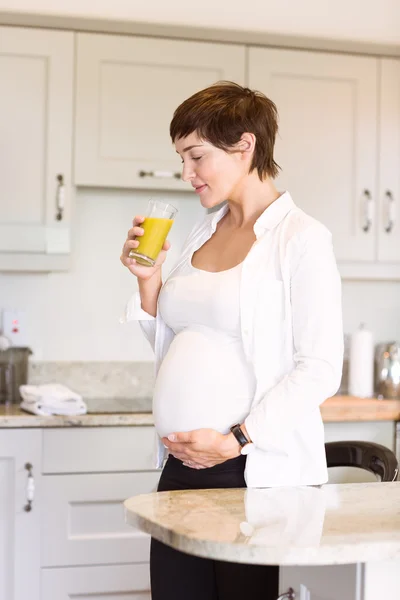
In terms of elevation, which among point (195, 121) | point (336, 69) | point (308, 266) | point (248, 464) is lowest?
point (248, 464)

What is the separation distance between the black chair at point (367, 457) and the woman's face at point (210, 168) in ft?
2.02

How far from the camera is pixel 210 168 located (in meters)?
1.61

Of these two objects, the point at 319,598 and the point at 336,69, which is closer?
the point at 319,598

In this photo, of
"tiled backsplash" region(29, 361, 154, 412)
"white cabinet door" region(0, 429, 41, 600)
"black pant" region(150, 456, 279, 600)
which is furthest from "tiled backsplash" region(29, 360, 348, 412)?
"black pant" region(150, 456, 279, 600)

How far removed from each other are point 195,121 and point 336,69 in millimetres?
1720

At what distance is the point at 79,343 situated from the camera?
10.8 feet

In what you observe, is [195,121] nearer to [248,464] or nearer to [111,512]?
[248,464]

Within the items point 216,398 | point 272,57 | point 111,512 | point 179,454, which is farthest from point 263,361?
point 272,57

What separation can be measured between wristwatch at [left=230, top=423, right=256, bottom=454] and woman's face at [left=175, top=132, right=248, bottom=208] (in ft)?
1.46

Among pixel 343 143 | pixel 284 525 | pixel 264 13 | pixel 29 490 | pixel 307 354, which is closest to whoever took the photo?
pixel 284 525

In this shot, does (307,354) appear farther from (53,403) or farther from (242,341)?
(53,403)

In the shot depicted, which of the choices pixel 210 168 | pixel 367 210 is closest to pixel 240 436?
pixel 210 168

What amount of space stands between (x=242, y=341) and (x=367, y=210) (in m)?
1.79

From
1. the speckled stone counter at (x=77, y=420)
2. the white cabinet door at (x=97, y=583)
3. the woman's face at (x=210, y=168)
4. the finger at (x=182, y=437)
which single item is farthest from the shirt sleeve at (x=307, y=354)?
the white cabinet door at (x=97, y=583)
